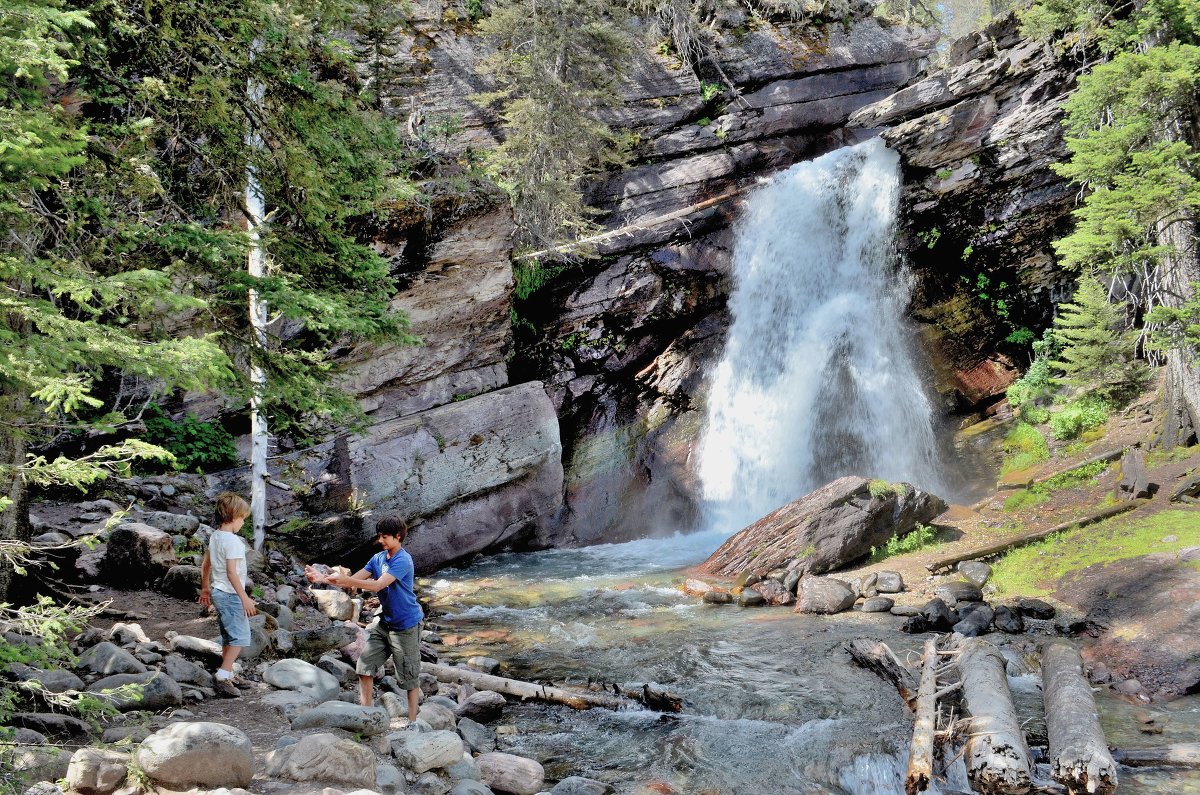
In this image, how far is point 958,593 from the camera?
1092cm

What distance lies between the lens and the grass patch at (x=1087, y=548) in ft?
34.4

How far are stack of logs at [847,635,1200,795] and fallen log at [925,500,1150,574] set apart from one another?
14.9ft

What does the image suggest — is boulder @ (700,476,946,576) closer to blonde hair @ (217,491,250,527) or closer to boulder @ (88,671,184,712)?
Answer: blonde hair @ (217,491,250,527)

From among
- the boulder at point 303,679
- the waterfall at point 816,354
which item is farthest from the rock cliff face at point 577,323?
the boulder at point 303,679

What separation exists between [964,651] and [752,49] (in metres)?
24.2

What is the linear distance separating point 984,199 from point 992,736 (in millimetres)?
17515

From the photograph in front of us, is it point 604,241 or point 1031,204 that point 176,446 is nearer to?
point 604,241

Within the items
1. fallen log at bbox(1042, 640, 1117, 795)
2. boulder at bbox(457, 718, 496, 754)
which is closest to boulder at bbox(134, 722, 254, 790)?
boulder at bbox(457, 718, 496, 754)

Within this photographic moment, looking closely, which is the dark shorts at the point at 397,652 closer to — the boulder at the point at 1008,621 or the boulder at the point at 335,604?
the boulder at the point at 335,604

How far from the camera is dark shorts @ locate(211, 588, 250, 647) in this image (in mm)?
6434

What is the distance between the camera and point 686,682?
8781 mm

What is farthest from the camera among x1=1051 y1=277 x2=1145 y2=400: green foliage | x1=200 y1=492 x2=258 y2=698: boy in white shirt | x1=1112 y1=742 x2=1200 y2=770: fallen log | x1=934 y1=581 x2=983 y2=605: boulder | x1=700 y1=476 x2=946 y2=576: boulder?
x1=1051 y1=277 x2=1145 y2=400: green foliage

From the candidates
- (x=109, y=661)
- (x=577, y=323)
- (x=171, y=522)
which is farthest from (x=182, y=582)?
(x=577, y=323)

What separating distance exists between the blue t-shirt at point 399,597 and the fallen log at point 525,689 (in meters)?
2.27
